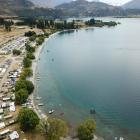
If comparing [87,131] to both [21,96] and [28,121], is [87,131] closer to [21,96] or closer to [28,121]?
[28,121]

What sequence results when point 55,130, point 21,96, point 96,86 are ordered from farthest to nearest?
1. point 96,86
2. point 21,96
3. point 55,130

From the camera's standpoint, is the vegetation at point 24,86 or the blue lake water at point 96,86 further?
the vegetation at point 24,86

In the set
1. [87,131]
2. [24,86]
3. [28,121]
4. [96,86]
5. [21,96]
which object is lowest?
[96,86]

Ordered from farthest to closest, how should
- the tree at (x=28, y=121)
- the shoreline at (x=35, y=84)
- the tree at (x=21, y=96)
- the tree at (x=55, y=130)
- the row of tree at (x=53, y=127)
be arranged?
1. the tree at (x=21, y=96)
2. the shoreline at (x=35, y=84)
3. the tree at (x=28, y=121)
4. the row of tree at (x=53, y=127)
5. the tree at (x=55, y=130)

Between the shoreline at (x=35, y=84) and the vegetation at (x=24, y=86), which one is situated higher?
the vegetation at (x=24, y=86)

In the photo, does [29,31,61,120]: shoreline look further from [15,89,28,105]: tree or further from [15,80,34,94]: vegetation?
[15,89,28,105]: tree

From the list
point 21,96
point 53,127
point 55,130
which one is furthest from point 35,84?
point 55,130

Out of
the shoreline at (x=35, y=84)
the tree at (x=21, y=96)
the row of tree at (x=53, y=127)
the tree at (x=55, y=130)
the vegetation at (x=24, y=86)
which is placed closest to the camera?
the tree at (x=55, y=130)

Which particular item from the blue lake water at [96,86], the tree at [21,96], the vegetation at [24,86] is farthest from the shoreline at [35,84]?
the tree at [21,96]

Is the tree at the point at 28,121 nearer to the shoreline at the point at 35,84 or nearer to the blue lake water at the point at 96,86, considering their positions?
the shoreline at the point at 35,84
